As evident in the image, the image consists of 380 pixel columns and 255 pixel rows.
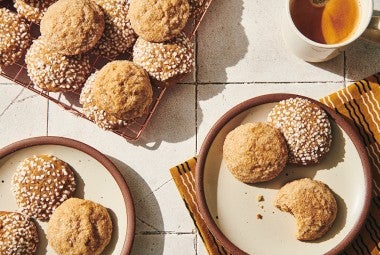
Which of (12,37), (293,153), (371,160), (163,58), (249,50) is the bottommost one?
A: (371,160)

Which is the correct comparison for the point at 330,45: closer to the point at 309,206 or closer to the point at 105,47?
the point at 309,206

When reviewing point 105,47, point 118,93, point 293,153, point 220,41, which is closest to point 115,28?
point 105,47

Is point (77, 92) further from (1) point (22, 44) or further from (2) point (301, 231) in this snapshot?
(2) point (301, 231)

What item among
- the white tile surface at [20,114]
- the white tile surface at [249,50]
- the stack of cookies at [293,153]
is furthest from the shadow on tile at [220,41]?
the white tile surface at [20,114]

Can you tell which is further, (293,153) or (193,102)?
(193,102)

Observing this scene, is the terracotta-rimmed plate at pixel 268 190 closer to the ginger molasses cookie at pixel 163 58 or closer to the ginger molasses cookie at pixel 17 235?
the ginger molasses cookie at pixel 163 58

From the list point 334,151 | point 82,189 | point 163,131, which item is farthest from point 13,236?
point 334,151
